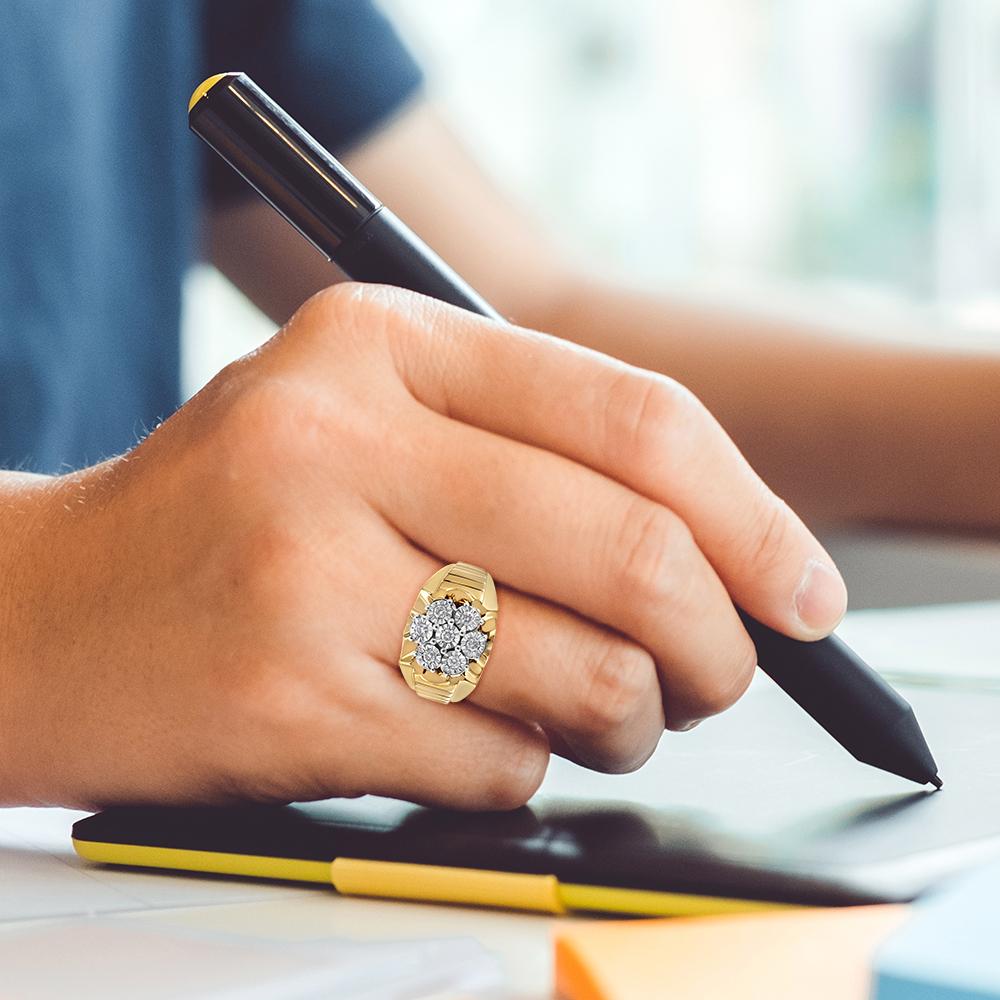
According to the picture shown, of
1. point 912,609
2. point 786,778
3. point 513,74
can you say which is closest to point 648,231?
point 513,74

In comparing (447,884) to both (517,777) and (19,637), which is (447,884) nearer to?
(517,777)

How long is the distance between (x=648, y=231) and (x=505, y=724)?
8.83 feet

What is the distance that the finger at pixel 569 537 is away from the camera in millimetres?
296

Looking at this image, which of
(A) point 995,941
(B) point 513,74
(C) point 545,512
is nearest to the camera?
(A) point 995,941

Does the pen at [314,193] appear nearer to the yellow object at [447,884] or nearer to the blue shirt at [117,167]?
the yellow object at [447,884]

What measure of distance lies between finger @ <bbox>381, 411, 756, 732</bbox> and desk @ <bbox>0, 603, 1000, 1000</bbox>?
0.06 m

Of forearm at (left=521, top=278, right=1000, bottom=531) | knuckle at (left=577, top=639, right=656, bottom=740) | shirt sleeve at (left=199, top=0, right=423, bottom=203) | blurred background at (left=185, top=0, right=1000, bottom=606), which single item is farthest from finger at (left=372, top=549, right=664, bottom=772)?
blurred background at (left=185, top=0, right=1000, bottom=606)

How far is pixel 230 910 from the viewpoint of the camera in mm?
270

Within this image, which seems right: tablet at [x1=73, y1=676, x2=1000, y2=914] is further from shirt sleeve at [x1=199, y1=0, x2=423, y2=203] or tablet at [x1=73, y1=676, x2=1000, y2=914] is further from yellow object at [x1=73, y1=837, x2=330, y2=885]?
shirt sleeve at [x1=199, y1=0, x2=423, y2=203]

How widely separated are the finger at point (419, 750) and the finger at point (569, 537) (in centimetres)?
2

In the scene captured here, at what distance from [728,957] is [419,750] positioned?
0.38ft

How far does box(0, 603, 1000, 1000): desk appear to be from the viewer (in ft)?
0.81

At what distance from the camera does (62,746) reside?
0.34 m

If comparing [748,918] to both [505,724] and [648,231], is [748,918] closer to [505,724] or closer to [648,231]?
[505,724]
